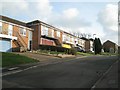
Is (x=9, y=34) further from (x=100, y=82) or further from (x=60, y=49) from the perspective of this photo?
(x=100, y=82)

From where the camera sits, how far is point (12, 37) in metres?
49.0

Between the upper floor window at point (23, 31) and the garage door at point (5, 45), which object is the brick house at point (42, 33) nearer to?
the upper floor window at point (23, 31)

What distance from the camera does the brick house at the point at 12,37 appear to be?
153ft

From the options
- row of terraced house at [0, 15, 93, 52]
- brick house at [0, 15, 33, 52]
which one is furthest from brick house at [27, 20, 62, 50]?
brick house at [0, 15, 33, 52]

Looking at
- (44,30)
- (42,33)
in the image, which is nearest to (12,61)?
(42,33)

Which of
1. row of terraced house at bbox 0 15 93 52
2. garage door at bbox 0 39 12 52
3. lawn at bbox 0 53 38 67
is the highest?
row of terraced house at bbox 0 15 93 52

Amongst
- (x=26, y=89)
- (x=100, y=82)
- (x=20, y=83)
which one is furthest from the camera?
→ (x=100, y=82)

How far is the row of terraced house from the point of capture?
47.3 metres

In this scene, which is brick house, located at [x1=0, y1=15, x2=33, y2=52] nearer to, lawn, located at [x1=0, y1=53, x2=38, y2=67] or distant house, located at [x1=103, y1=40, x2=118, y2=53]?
lawn, located at [x1=0, y1=53, x2=38, y2=67]

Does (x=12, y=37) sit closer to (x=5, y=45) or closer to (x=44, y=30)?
(x=5, y=45)

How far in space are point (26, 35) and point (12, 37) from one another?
6.50 metres

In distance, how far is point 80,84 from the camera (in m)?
15.2

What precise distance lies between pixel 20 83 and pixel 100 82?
5058 millimetres

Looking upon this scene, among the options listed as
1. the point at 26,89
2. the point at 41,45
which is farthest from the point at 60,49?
the point at 26,89
